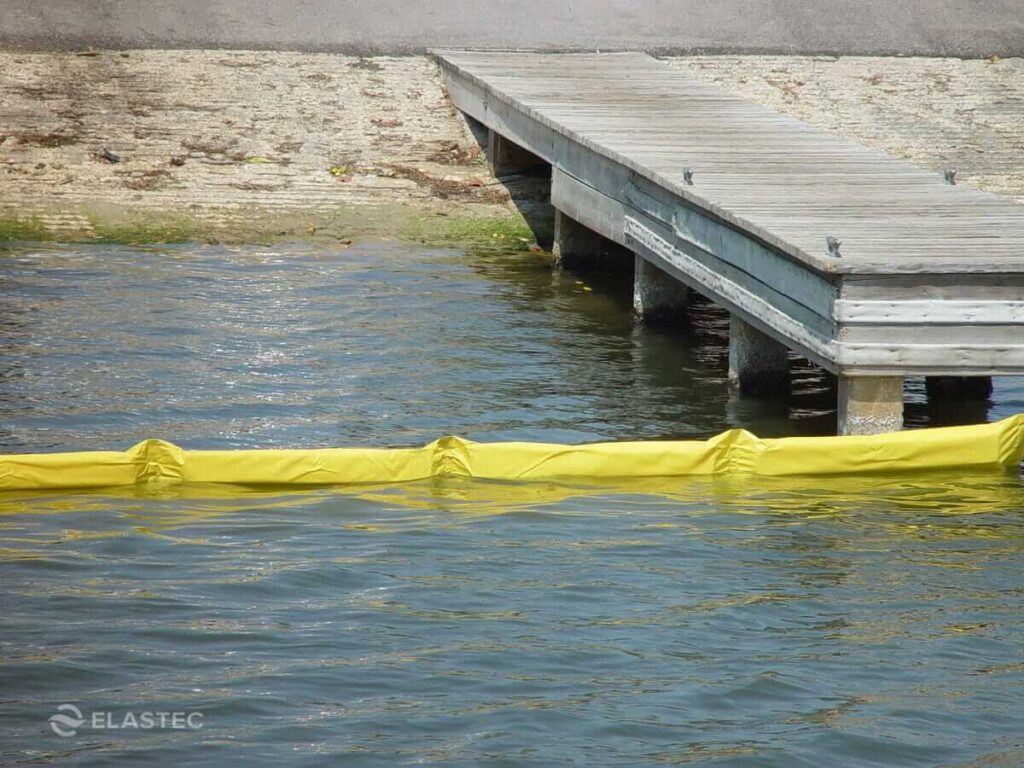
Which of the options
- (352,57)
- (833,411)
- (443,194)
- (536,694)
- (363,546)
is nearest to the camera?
(536,694)

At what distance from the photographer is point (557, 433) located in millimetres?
11930

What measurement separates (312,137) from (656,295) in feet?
20.0

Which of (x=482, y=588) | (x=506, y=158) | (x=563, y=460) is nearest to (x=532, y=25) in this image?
(x=506, y=158)

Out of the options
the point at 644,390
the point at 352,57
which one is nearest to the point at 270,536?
the point at 644,390

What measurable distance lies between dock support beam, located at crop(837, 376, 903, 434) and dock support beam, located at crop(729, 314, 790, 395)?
2.02m

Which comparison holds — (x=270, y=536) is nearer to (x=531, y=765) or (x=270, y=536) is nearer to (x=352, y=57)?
(x=531, y=765)

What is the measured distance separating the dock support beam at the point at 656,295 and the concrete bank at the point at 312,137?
11.0 feet

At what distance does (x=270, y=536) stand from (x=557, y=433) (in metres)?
2.95

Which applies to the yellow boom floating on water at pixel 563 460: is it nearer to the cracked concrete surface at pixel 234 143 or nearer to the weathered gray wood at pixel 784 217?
the weathered gray wood at pixel 784 217

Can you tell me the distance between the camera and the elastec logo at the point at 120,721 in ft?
23.7

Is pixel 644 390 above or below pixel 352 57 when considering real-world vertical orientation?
below

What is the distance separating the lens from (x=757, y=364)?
43.0 ft

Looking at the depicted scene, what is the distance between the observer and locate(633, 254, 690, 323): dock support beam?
1549cm

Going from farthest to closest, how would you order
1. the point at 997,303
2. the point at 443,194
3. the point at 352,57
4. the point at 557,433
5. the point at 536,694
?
the point at 352,57 → the point at 443,194 → the point at 557,433 → the point at 997,303 → the point at 536,694
